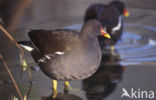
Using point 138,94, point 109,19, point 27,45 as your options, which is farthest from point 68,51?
point 109,19

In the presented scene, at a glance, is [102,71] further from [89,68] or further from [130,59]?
[89,68]

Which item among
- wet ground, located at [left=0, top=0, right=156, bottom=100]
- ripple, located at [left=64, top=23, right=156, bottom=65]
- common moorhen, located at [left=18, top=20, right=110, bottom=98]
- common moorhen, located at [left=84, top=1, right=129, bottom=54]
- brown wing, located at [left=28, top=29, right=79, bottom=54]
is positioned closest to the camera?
common moorhen, located at [left=18, top=20, right=110, bottom=98]

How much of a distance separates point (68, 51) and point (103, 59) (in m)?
A: 1.84

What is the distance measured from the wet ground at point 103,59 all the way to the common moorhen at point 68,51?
0.37 metres

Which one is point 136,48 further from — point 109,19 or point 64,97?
point 64,97

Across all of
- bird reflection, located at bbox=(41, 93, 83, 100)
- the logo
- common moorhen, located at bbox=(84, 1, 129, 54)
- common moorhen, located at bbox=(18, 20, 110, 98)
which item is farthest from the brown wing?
common moorhen, located at bbox=(84, 1, 129, 54)

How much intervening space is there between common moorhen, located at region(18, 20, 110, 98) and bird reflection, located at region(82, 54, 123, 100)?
1.83 ft

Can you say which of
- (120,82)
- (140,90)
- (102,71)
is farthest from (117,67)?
(140,90)

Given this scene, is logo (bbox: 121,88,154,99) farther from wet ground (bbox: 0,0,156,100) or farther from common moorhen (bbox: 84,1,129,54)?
common moorhen (bbox: 84,1,129,54)

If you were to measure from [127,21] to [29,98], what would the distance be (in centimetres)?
367

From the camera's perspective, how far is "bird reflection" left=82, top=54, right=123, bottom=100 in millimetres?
3755

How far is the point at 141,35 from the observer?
5727 millimetres

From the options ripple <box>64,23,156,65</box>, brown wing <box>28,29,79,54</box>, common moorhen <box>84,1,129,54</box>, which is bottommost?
ripple <box>64,23,156,65</box>

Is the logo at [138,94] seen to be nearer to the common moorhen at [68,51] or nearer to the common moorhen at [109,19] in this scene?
the common moorhen at [68,51]
